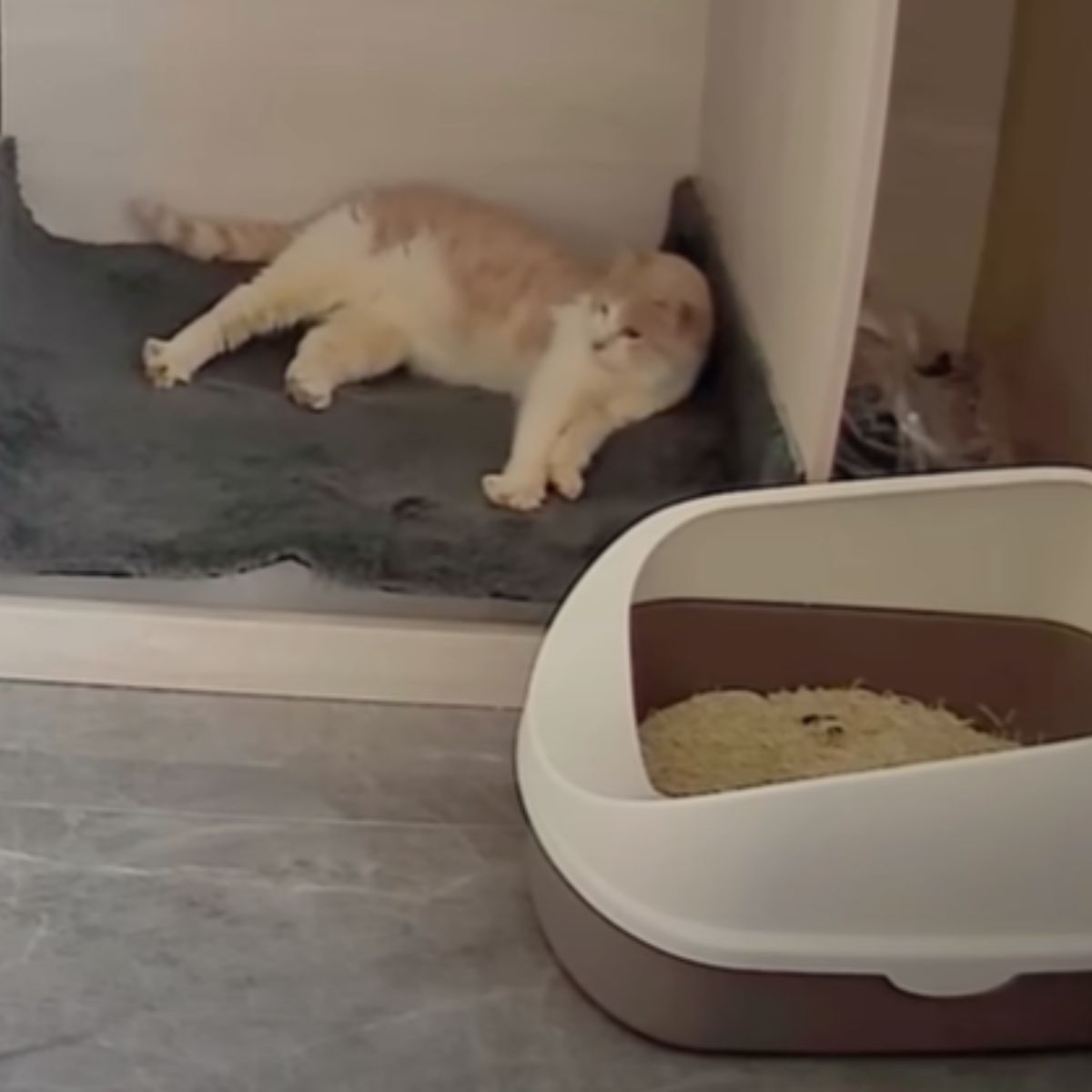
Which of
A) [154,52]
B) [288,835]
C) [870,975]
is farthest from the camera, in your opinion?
[154,52]

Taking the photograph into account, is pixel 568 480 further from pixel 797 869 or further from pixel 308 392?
pixel 797 869

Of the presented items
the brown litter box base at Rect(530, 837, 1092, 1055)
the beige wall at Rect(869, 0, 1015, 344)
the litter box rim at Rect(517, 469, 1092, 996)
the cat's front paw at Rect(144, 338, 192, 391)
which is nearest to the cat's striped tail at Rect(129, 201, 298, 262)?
the cat's front paw at Rect(144, 338, 192, 391)

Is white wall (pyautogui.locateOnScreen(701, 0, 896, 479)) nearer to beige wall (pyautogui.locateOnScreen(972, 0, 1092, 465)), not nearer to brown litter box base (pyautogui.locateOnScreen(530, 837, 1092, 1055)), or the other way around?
beige wall (pyautogui.locateOnScreen(972, 0, 1092, 465))

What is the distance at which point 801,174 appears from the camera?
59.8 inches

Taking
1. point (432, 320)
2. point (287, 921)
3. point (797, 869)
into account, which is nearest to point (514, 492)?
point (432, 320)

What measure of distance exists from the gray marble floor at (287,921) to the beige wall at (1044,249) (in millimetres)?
610

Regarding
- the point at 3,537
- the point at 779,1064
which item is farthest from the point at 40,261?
the point at 779,1064

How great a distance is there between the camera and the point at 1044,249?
178 cm

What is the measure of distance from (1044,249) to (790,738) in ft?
2.09

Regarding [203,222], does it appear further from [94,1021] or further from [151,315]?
[94,1021]

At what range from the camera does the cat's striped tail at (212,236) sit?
206 cm

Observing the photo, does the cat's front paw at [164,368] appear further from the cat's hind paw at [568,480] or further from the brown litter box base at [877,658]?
the brown litter box base at [877,658]

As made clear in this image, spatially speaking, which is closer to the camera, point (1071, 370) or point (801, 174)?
point (801, 174)

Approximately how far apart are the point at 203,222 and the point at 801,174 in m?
0.83
